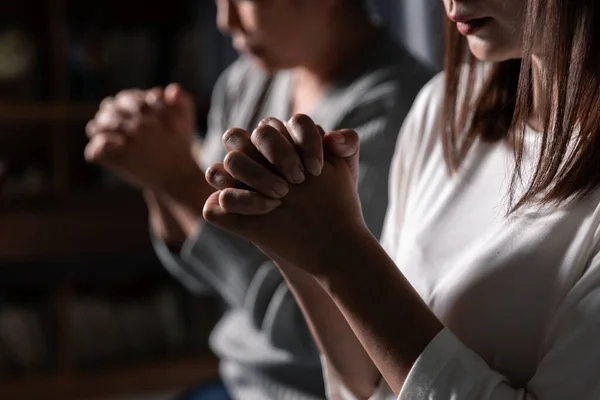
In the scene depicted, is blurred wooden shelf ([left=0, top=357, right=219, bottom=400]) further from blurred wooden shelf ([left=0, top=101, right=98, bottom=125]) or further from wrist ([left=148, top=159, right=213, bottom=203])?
wrist ([left=148, top=159, right=213, bottom=203])

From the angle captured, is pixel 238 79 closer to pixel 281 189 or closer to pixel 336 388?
pixel 336 388

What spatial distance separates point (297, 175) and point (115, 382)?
6.40ft

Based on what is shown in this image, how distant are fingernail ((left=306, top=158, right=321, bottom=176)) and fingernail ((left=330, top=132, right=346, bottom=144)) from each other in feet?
0.12

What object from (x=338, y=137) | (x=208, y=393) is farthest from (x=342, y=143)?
(x=208, y=393)

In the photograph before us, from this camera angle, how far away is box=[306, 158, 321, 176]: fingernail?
0.66m

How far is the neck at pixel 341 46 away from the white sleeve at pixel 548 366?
700 mm

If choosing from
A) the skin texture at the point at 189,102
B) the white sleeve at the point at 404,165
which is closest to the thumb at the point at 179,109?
the skin texture at the point at 189,102

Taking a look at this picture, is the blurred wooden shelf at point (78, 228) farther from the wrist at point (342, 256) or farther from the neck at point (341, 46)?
the wrist at point (342, 256)

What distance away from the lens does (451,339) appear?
645 millimetres

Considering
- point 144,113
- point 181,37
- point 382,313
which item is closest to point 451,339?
point 382,313

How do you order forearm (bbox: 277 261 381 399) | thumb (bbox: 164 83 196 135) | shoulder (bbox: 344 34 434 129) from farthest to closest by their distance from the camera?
thumb (bbox: 164 83 196 135) < shoulder (bbox: 344 34 434 129) < forearm (bbox: 277 261 381 399)

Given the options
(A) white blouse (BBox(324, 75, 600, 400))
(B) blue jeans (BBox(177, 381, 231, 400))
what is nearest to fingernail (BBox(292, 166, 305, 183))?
(A) white blouse (BBox(324, 75, 600, 400))

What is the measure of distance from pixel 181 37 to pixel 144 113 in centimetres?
133

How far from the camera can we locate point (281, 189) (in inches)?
25.9
